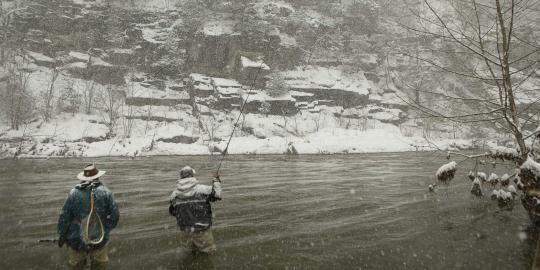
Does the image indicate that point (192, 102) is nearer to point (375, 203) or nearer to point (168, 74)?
point (168, 74)

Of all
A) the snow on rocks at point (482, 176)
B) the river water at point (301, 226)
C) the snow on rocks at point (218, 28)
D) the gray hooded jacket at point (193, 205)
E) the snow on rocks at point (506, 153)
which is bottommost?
the river water at point (301, 226)

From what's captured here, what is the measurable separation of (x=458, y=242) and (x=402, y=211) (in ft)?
9.63

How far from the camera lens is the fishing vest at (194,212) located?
6.48 m

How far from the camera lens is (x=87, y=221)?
5133 mm

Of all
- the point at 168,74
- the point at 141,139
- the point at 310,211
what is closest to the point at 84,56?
the point at 168,74

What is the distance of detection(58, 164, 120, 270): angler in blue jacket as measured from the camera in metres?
5.13

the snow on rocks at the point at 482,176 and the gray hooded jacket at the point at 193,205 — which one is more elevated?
the snow on rocks at the point at 482,176

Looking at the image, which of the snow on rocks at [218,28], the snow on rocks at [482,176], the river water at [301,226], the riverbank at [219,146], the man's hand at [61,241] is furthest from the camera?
the snow on rocks at [218,28]

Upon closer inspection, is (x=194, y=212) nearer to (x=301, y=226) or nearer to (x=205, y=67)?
(x=301, y=226)

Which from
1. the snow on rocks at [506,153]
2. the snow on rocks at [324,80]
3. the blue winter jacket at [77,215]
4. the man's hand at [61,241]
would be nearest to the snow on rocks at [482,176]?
the snow on rocks at [506,153]

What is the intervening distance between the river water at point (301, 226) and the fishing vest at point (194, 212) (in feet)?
2.31

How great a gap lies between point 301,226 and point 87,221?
219 inches

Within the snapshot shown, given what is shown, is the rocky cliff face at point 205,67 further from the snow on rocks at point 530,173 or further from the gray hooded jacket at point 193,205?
the snow on rocks at point 530,173

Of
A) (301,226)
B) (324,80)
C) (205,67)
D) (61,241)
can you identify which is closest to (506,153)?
(301,226)
